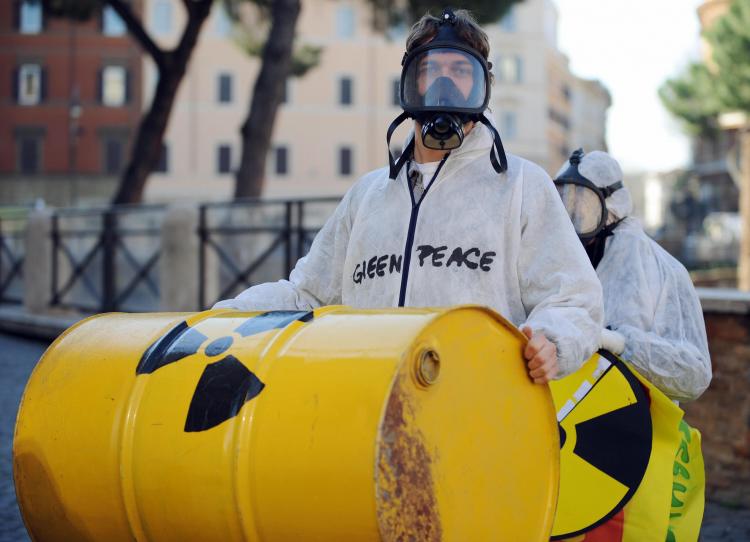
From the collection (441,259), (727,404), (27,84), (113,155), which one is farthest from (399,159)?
(27,84)

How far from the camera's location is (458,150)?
2.84m

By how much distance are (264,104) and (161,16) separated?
3467cm

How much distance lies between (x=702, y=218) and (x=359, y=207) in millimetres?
43524

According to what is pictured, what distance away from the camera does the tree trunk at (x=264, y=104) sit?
16547 mm

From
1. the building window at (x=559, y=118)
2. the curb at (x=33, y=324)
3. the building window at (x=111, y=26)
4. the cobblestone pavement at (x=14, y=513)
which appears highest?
the building window at (x=111, y=26)

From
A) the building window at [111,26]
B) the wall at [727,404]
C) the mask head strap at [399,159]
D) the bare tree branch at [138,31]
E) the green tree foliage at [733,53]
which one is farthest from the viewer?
the building window at [111,26]

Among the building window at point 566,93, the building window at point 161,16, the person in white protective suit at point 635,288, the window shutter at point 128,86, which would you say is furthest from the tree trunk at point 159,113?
the building window at point 566,93

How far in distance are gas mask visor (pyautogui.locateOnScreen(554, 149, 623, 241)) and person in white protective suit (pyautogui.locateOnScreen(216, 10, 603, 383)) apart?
1.30m

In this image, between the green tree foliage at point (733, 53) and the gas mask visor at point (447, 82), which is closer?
the gas mask visor at point (447, 82)

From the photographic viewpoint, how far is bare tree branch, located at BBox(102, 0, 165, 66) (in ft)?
59.6

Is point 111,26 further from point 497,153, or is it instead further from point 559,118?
point 497,153

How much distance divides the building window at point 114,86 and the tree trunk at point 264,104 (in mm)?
33345

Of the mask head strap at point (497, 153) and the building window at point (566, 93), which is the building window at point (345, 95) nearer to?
the building window at point (566, 93)

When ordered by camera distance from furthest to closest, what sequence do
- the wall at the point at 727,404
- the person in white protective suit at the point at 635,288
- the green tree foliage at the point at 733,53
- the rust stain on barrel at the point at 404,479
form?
the green tree foliage at the point at 733,53
the wall at the point at 727,404
the person in white protective suit at the point at 635,288
the rust stain on barrel at the point at 404,479
